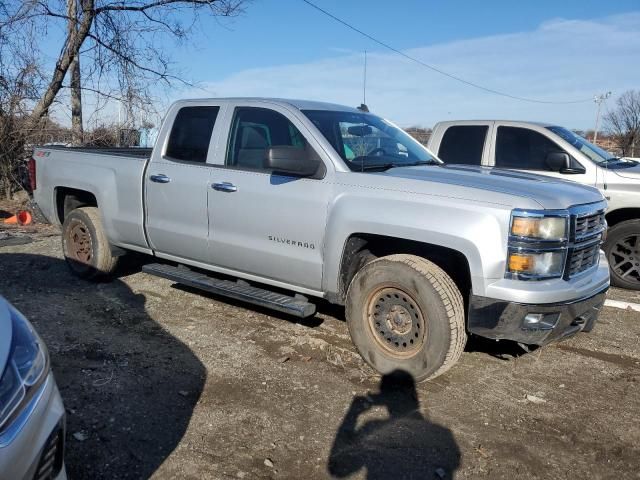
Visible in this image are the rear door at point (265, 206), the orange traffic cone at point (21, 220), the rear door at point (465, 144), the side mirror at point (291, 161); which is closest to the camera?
the side mirror at point (291, 161)

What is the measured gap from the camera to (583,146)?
280 inches

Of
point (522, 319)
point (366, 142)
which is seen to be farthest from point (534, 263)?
point (366, 142)

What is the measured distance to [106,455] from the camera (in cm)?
301

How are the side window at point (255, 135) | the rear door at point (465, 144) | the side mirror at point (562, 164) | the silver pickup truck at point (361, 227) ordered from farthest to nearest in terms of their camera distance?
the rear door at point (465, 144) < the side mirror at point (562, 164) < the side window at point (255, 135) < the silver pickup truck at point (361, 227)

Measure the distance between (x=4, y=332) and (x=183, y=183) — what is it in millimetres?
2985

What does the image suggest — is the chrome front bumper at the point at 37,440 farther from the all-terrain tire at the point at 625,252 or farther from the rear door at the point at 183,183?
the all-terrain tire at the point at 625,252

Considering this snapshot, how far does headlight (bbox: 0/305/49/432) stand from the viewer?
197 centimetres

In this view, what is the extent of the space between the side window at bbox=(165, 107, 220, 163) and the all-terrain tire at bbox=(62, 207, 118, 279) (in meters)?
1.33

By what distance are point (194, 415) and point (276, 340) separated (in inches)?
54.0

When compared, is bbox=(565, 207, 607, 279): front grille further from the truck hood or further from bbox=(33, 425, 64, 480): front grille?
bbox=(33, 425, 64, 480): front grille

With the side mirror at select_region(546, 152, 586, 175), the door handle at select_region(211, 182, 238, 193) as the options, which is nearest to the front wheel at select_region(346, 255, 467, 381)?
the door handle at select_region(211, 182, 238, 193)

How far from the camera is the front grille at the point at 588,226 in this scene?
3.70 metres

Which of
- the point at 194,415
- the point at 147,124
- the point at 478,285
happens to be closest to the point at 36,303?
the point at 194,415

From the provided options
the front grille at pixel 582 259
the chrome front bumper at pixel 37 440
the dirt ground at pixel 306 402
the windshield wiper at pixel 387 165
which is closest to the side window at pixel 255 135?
the windshield wiper at pixel 387 165
